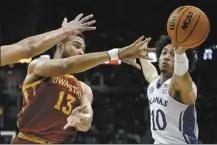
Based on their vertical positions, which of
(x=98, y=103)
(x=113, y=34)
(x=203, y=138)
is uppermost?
(x=113, y=34)

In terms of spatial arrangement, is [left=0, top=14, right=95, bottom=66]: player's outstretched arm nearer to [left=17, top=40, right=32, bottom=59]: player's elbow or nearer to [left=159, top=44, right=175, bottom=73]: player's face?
[left=17, top=40, right=32, bottom=59]: player's elbow

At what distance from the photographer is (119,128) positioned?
13.1 metres

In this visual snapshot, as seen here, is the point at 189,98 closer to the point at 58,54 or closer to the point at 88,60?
the point at 88,60

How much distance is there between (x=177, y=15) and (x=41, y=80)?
1.35m

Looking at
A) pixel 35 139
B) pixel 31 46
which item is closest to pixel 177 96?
pixel 35 139

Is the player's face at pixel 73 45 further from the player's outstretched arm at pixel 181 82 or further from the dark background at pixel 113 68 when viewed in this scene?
the dark background at pixel 113 68

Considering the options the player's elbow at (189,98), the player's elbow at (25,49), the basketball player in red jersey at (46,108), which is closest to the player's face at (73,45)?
the basketball player in red jersey at (46,108)

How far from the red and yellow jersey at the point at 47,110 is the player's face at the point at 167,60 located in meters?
1.00

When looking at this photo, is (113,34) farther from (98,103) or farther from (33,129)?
(33,129)

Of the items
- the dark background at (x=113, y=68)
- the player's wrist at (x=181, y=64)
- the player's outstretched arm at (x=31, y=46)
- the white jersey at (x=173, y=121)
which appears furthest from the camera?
the dark background at (x=113, y=68)

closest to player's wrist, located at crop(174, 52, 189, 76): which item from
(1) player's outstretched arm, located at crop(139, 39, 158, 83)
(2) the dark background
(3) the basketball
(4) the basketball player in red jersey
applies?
(3) the basketball

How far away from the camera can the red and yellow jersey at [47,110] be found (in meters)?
4.64

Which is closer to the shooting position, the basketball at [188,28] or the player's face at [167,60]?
the basketball at [188,28]

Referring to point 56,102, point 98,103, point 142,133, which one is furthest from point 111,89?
point 56,102
